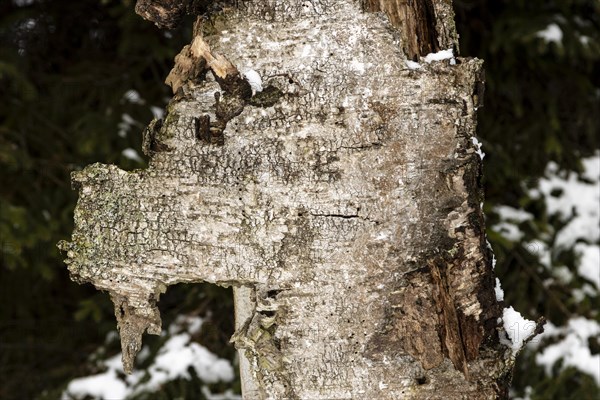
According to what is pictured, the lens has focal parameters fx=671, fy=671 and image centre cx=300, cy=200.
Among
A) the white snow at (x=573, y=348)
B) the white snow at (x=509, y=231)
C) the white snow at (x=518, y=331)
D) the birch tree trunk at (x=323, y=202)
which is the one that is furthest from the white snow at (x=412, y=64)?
the white snow at (x=573, y=348)

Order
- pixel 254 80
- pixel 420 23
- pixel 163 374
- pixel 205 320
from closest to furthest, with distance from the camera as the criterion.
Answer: pixel 254 80
pixel 420 23
pixel 163 374
pixel 205 320

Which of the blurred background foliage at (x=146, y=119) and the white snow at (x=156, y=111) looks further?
the white snow at (x=156, y=111)

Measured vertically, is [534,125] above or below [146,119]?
below

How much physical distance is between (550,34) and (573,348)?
140cm

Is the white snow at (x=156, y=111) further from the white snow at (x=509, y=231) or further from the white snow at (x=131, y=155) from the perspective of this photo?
the white snow at (x=509, y=231)

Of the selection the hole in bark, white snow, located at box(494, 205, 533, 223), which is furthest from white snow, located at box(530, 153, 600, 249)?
the hole in bark

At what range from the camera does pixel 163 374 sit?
3.06 m

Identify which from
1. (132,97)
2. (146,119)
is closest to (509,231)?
(146,119)

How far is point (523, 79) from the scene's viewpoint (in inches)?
133

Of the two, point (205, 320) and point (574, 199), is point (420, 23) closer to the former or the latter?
point (574, 199)

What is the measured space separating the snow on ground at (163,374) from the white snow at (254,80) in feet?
7.04

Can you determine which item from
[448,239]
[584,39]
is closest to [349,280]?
[448,239]

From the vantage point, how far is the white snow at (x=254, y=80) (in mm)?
1204

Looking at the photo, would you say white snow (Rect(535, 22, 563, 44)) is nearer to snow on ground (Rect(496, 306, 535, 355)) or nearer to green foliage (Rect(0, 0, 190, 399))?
green foliage (Rect(0, 0, 190, 399))
